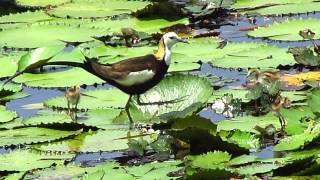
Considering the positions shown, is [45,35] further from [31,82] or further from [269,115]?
[269,115]

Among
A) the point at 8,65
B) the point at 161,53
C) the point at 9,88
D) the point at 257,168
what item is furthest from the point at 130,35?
the point at 257,168

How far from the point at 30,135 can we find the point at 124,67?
533 mm

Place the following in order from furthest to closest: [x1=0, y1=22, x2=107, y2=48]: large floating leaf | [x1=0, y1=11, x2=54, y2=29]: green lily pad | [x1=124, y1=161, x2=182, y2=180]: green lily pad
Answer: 1. [x1=0, y1=11, x2=54, y2=29]: green lily pad
2. [x1=0, y1=22, x2=107, y2=48]: large floating leaf
3. [x1=124, y1=161, x2=182, y2=180]: green lily pad

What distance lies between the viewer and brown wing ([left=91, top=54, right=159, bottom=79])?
471 centimetres

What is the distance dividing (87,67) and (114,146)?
48 cm

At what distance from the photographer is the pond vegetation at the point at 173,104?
4.10m

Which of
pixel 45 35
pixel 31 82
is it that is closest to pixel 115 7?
pixel 45 35

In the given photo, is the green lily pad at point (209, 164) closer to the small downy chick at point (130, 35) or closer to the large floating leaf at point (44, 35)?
the small downy chick at point (130, 35)

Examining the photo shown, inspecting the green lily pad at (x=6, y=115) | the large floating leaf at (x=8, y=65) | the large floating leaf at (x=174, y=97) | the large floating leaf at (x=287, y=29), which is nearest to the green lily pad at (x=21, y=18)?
the large floating leaf at (x=8, y=65)

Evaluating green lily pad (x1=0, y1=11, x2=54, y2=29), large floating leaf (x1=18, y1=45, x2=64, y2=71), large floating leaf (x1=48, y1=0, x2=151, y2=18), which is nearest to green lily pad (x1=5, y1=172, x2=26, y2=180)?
large floating leaf (x1=18, y1=45, x2=64, y2=71)

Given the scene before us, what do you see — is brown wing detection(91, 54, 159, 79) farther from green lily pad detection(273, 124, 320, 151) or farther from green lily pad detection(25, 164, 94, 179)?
green lily pad detection(273, 124, 320, 151)

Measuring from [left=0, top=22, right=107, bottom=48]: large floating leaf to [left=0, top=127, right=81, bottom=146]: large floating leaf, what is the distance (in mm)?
1710

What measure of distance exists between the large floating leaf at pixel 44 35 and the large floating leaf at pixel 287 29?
0.98 meters

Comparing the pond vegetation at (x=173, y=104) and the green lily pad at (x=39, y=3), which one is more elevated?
the green lily pad at (x=39, y=3)
